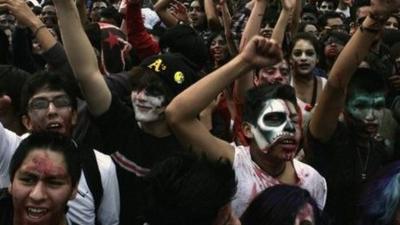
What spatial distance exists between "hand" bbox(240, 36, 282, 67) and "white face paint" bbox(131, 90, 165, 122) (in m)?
0.84

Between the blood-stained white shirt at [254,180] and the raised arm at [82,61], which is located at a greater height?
the raised arm at [82,61]

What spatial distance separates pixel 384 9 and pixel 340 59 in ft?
1.00

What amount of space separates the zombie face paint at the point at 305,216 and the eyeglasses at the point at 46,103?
1241 mm

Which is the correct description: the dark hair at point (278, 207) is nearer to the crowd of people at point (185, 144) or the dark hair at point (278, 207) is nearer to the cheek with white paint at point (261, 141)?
the crowd of people at point (185, 144)

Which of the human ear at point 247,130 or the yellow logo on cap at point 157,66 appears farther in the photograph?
the yellow logo on cap at point 157,66

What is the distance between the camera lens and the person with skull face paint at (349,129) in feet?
10.5

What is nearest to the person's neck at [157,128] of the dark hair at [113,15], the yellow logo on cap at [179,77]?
the yellow logo on cap at [179,77]

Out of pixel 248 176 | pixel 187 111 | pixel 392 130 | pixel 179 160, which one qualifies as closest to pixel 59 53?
pixel 187 111

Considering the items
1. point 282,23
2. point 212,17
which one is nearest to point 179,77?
point 282,23

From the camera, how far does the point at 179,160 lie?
228 cm

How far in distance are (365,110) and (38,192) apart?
1.92 meters

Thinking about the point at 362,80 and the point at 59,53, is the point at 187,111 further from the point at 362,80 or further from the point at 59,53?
the point at 362,80

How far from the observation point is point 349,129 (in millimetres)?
3637

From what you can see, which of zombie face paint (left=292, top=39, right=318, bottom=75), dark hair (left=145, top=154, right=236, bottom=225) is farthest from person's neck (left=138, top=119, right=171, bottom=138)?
zombie face paint (left=292, top=39, right=318, bottom=75)
